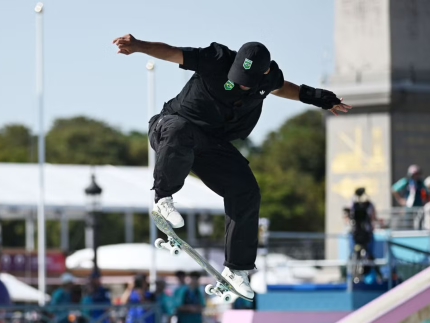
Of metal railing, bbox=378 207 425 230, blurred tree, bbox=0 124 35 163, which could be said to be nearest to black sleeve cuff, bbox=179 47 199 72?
metal railing, bbox=378 207 425 230

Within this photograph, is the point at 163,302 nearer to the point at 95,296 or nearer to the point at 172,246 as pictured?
the point at 95,296

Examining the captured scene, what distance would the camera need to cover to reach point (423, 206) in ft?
63.9

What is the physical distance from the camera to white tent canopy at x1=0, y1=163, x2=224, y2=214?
3959cm

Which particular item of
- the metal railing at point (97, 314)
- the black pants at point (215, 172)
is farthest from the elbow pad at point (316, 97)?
the metal railing at point (97, 314)

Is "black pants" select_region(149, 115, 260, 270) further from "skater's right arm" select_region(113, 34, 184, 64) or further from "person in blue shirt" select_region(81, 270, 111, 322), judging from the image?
"person in blue shirt" select_region(81, 270, 111, 322)

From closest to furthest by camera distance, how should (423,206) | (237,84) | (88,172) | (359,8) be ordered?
1. (237,84)
2. (423,206)
3. (359,8)
4. (88,172)

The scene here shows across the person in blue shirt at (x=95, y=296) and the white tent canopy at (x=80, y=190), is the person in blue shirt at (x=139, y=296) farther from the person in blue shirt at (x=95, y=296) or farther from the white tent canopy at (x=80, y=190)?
the white tent canopy at (x=80, y=190)

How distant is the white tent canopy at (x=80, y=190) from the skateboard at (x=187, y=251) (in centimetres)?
2946

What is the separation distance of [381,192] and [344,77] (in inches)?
119

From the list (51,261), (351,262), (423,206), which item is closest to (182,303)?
(351,262)

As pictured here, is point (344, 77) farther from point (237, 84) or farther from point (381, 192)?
point (237, 84)

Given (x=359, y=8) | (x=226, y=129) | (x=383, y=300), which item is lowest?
(x=383, y=300)

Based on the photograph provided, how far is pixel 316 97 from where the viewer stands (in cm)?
808

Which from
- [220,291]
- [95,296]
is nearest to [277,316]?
[220,291]
